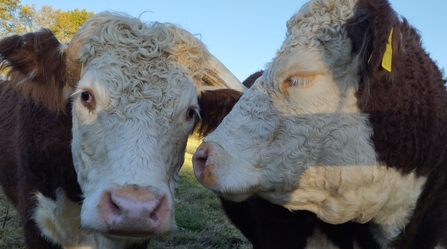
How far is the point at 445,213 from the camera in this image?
2941 millimetres

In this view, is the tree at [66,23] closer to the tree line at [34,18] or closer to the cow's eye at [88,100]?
the tree line at [34,18]

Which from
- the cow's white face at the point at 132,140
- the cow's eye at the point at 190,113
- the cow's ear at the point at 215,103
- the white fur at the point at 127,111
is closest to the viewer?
the cow's white face at the point at 132,140

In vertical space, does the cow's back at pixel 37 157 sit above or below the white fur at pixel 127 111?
below

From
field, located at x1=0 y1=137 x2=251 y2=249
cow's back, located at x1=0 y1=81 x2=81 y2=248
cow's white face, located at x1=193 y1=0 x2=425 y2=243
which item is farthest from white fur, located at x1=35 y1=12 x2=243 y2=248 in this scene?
field, located at x1=0 y1=137 x2=251 y2=249

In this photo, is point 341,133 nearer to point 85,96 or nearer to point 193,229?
point 85,96

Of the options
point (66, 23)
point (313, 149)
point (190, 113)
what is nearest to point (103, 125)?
point (190, 113)

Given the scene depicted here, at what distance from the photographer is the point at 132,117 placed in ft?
8.41

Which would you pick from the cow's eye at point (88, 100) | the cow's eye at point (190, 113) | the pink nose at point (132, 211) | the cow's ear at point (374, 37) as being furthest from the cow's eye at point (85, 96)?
the cow's ear at point (374, 37)

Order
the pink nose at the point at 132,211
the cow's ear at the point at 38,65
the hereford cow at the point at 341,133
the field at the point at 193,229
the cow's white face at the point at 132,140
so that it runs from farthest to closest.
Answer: the field at the point at 193,229, the cow's ear at the point at 38,65, the hereford cow at the point at 341,133, the cow's white face at the point at 132,140, the pink nose at the point at 132,211

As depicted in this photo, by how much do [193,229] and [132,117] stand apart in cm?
325

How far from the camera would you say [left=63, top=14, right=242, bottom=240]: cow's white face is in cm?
A: 224

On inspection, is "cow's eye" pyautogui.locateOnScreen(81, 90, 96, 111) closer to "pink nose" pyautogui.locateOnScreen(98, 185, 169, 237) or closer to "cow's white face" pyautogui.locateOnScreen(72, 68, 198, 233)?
"cow's white face" pyautogui.locateOnScreen(72, 68, 198, 233)

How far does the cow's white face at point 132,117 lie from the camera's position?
224 cm

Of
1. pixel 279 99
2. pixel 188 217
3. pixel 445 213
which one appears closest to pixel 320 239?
pixel 445 213
